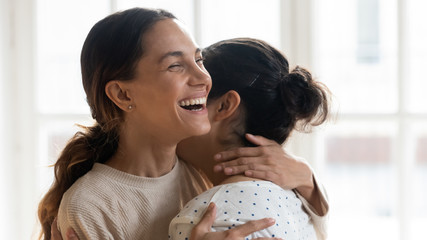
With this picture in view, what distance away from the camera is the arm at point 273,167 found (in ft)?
4.69

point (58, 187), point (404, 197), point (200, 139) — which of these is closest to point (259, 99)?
point (200, 139)

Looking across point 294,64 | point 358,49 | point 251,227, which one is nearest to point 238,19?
point 294,64

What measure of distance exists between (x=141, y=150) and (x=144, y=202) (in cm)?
14

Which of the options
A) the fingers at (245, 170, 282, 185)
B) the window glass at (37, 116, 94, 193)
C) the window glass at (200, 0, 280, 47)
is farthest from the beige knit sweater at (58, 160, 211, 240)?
the window glass at (37, 116, 94, 193)

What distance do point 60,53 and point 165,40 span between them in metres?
1.61

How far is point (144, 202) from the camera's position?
1.45 metres

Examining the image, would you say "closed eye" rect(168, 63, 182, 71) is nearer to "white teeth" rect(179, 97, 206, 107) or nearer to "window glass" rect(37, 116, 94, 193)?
"white teeth" rect(179, 97, 206, 107)

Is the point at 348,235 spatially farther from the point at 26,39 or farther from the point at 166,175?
the point at 26,39

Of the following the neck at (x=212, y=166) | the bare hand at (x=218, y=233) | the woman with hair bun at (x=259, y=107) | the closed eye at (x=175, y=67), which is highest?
the closed eye at (x=175, y=67)

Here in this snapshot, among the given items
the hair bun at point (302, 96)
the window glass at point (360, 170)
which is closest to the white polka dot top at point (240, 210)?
the hair bun at point (302, 96)

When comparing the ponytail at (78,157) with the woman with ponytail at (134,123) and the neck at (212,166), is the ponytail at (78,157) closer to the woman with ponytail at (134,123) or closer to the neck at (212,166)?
the woman with ponytail at (134,123)

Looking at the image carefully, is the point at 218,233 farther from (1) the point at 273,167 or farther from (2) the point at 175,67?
(2) the point at 175,67

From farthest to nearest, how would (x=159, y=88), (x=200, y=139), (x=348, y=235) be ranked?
(x=348, y=235) → (x=200, y=139) → (x=159, y=88)

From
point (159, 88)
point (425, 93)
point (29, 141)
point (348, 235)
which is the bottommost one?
point (348, 235)
